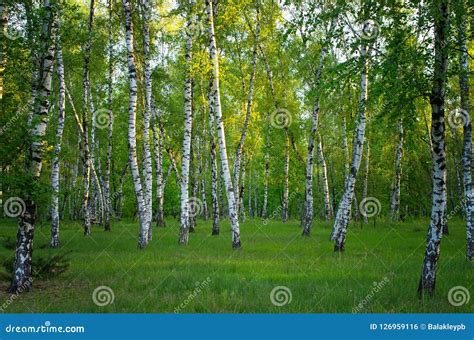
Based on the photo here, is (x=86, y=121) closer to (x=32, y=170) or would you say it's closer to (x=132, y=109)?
(x=132, y=109)

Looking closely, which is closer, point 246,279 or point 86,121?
point 246,279

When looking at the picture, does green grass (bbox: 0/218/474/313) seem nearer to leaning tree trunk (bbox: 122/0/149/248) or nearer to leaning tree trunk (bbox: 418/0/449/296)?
leaning tree trunk (bbox: 418/0/449/296)

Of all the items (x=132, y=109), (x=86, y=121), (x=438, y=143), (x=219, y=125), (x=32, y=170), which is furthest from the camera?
(x=86, y=121)

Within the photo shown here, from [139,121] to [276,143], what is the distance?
14.5 m

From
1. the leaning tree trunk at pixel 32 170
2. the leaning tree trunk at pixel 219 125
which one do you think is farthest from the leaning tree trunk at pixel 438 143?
the leaning tree trunk at pixel 219 125

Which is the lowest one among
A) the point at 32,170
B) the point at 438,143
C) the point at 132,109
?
the point at 32,170

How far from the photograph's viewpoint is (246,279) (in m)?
11.0

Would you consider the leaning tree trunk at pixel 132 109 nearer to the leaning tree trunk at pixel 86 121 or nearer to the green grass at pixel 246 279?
the green grass at pixel 246 279

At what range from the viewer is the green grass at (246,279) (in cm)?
852

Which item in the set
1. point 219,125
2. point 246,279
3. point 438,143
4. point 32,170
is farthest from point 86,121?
point 438,143

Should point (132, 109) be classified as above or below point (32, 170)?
above

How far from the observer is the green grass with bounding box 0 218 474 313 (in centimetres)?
852

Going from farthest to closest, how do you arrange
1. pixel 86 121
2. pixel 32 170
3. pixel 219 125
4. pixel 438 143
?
1. pixel 86 121
2. pixel 219 125
3. pixel 32 170
4. pixel 438 143

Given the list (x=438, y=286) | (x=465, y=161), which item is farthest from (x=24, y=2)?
(x=465, y=161)
